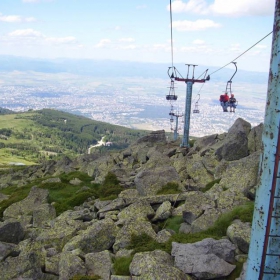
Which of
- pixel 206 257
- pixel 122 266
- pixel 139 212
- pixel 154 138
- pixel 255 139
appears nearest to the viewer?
pixel 206 257

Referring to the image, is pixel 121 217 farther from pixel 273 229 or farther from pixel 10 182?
pixel 10 182

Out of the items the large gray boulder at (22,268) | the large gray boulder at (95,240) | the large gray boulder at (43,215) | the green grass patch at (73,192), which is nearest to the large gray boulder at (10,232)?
the large gray boulder at (43,215)

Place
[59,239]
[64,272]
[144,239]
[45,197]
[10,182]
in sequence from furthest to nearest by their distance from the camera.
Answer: [10,182]
[45,197]
[59,239]
[144,239]
[64,272]

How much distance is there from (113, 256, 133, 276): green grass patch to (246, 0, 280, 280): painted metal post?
5.17 m

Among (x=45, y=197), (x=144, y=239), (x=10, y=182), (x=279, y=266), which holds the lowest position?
(x=10, y=182)

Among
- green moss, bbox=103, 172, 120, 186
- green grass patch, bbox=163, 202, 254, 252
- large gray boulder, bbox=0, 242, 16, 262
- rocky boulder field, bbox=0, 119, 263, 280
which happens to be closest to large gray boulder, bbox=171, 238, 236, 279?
rocky boulder field, bbox=0, 119, 263, 280

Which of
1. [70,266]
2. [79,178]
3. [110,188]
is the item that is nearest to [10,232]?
[70,266]

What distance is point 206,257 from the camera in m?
10.6

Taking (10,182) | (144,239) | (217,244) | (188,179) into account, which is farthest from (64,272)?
(10,182)

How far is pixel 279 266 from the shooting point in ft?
24.3

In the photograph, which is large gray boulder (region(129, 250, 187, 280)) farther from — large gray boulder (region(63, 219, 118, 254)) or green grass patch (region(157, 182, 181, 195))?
green grass patch (region(157, 182, 181, 195))

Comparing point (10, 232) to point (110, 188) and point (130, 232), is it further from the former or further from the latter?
point (110, 188)

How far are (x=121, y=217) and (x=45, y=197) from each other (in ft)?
46.7

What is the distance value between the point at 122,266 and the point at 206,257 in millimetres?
3063
